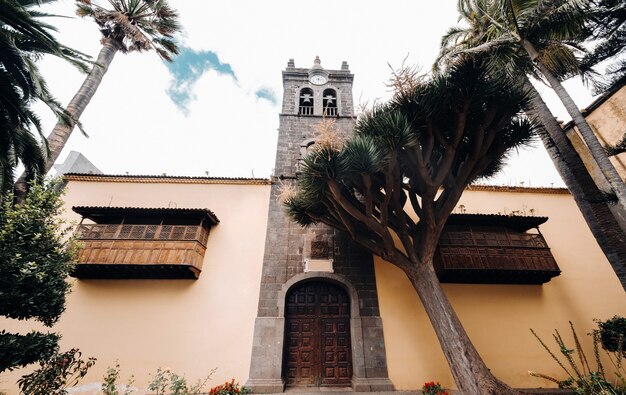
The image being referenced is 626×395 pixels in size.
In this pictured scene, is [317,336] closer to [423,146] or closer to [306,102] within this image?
[423,146]

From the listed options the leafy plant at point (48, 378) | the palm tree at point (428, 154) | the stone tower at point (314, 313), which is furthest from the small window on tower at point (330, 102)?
the leafy plant at point (48, 378)

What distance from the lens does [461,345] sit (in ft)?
18.5

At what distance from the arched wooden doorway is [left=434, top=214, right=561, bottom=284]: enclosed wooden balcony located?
3.52 meters

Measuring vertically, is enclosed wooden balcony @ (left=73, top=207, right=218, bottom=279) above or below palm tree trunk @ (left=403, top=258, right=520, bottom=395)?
above

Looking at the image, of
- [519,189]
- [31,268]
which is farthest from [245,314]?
[519,189]

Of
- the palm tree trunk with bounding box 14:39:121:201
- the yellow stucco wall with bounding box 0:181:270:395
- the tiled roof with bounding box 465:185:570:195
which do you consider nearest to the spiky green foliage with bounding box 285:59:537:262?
the yellow stucco wall with bounding box 0:181:270:395

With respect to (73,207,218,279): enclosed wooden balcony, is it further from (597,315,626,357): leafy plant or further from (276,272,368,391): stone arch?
(597,315,626,357): leafy plant

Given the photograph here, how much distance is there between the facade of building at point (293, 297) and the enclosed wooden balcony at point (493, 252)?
4 cm

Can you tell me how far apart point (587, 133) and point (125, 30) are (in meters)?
13.8

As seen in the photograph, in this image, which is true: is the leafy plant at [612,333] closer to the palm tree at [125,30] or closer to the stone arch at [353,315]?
the stone arch at [353,315]

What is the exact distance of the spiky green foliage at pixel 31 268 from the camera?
15.7 feet

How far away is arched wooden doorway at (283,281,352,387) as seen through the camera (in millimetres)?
7730

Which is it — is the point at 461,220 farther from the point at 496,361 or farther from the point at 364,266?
the point at 496,361

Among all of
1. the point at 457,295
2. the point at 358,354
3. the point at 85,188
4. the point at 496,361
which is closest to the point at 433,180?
the point at 457,295
